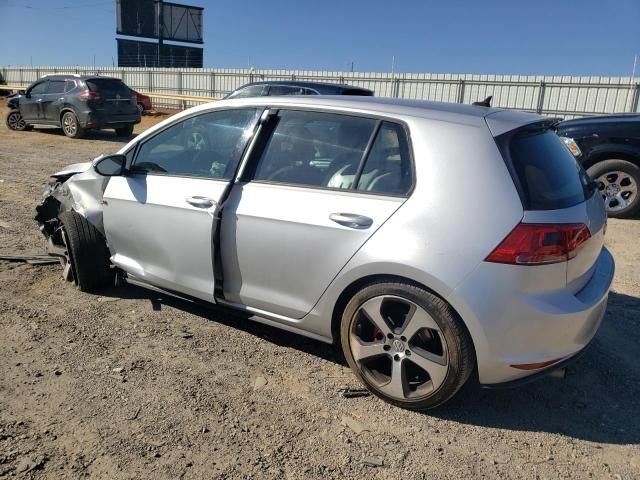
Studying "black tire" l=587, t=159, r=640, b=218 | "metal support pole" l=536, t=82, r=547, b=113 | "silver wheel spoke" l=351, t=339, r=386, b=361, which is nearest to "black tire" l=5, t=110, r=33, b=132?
"black tire" l=587, t=159, r=640, b=218

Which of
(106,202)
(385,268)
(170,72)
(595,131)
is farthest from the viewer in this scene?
(170,72)

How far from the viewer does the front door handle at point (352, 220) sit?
9.16ft

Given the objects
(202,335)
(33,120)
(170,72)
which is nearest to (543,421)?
(202,335)

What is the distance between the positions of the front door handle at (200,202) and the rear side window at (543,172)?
1712 mm

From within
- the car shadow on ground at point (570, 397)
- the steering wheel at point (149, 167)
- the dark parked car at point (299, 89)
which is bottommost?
the car shadow on ground at point (570, 397)

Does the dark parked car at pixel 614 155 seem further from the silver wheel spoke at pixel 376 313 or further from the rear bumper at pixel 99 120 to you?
the rear bumper at pixel 99 120

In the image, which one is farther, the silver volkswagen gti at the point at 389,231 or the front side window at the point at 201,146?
the front side window at the point at 201,146

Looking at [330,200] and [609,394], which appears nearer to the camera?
[330,200]

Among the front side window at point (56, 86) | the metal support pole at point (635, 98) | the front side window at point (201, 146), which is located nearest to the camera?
the front side window at point (201, 146)

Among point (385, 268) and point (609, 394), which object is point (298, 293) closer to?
point (385, 268)

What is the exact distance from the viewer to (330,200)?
2.95 m

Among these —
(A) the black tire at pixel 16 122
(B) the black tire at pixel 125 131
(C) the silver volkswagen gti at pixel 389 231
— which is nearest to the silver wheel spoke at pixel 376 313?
(C) the silver volkswagen gti at pixel 389 231

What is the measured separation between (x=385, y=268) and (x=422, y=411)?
0.83 meters

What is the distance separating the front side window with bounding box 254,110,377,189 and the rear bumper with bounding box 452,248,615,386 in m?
0.93
